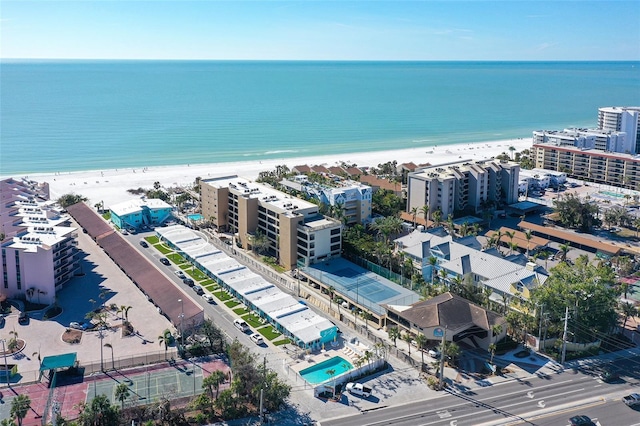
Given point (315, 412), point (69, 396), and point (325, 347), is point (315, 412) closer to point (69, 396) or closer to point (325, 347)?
point (325, 347)

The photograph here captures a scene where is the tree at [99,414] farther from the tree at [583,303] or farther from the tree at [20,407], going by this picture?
the tree at [583,303]

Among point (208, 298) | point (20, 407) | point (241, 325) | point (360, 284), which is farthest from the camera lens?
point (360, 284)

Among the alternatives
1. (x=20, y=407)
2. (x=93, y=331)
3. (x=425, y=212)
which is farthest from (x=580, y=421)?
(x=425, y=212)

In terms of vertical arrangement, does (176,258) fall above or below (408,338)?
above

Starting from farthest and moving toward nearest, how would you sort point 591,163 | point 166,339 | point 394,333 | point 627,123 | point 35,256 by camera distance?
point 627,123 < point 591,163 < point 35,256 < point 394,333 < point 166,339

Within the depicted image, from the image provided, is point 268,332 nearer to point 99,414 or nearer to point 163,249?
point 99,414

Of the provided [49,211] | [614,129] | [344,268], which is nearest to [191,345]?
[344,268]

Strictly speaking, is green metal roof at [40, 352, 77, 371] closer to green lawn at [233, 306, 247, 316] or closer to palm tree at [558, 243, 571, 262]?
green lawn at [233, 306, 247, 316]

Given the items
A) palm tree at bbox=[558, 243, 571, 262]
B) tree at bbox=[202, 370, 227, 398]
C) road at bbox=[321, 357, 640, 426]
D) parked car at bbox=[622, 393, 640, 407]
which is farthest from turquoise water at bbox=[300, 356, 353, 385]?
palm tree at bbox=[558, 243, 571, 262]
